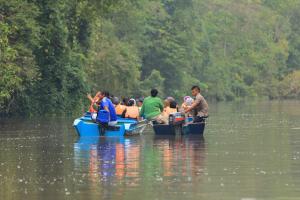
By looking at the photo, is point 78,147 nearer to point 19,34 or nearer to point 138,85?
point 19,34

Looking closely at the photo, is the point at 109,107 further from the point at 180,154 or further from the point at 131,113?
the point at 180,154

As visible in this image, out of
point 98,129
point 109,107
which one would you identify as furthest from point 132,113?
point 109,107

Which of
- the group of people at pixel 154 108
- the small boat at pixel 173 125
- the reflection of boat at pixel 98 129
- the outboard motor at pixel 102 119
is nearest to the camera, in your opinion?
the outboard motor at pixel 102 119

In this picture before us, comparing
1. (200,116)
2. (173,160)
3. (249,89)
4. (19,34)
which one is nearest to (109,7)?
(19,34)

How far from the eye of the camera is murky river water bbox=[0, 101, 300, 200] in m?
15.7

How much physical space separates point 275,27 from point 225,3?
886 cm

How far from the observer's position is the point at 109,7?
49531 mm

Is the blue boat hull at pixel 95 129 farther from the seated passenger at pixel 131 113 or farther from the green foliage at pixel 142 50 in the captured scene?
the green foliage at pixel 142 50

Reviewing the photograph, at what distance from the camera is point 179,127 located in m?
31.7

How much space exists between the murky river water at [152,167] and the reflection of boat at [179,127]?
0.47 metres

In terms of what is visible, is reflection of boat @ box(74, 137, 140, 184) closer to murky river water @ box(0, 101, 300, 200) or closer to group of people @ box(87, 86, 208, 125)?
murky river water @ box(0, 101, 300, 200)

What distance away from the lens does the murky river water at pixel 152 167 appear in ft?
51.5

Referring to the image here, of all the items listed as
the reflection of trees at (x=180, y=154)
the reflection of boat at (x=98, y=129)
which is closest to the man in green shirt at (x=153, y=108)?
the reflection of boat at (x=98, y=129)

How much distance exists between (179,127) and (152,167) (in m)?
12.0
